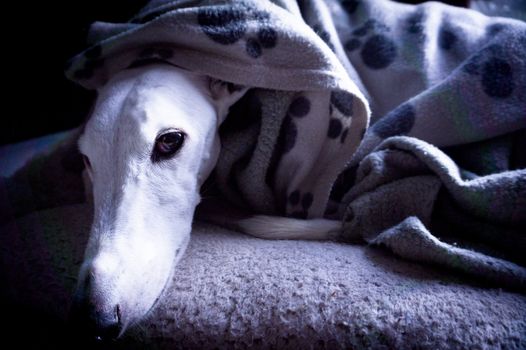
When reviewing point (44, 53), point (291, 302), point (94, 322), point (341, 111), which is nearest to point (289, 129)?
point (341, 111)

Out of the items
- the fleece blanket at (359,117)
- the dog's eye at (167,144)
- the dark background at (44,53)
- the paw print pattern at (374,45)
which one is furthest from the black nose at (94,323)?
the dark background at (44,53)

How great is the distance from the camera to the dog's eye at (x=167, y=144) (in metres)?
0.58

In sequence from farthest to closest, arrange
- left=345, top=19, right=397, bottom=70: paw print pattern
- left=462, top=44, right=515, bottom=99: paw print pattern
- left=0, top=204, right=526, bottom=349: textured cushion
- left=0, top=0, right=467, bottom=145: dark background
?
left=0, top=0, right=467, bottom=145: dark background
left=345, top=19, right=397, bottom=70: paw print pattern
left=462, top=44, right=515, bottom=99: paw print pattern
left=0, top=204, right=526, bottom=349: textured cushion

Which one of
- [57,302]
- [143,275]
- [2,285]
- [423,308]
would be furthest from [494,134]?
[2,285]

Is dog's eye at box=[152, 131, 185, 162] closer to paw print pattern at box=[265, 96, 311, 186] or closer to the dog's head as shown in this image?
the dog's head

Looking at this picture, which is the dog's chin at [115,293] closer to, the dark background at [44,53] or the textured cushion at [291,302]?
the textured cushion at [291,302]

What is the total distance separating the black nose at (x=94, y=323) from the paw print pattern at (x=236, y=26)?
0.46 meters

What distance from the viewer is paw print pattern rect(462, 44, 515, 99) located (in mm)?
680

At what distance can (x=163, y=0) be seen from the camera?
829 mm

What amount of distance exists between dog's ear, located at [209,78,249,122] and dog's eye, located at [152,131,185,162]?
134 millimetres

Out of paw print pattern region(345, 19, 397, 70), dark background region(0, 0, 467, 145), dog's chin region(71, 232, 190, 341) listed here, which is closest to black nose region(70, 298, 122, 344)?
dog's chin region(71, 232, 190, 341)

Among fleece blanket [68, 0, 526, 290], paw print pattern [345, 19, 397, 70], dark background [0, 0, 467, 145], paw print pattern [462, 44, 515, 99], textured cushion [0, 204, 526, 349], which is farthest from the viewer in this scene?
dark background [0, 0, 467, 145]

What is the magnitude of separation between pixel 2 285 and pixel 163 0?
649 millimetres

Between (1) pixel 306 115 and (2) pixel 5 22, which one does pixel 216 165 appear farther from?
(2) pixel 5 22
